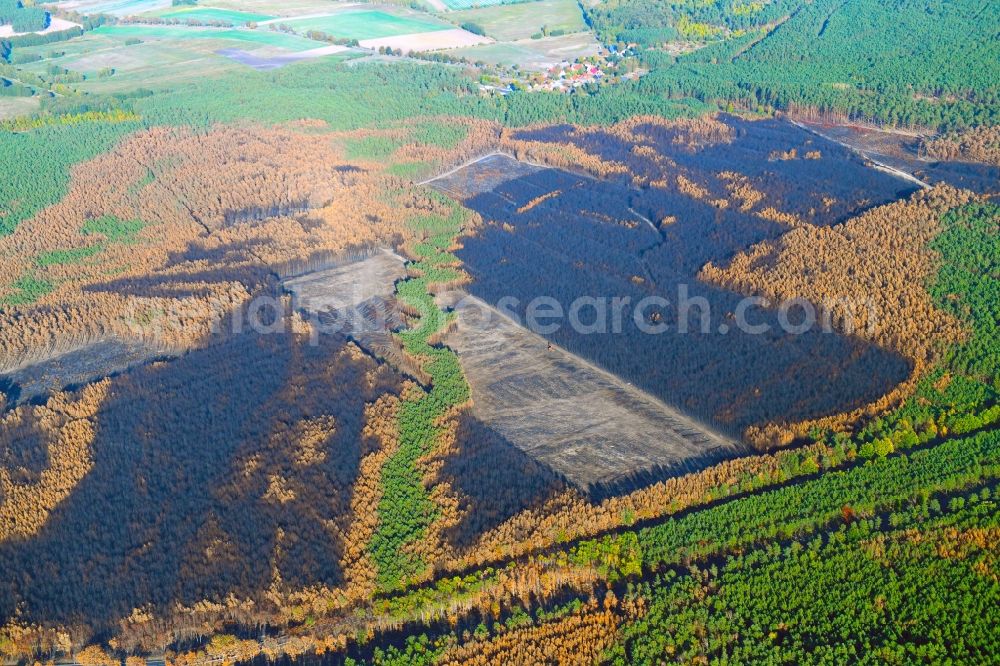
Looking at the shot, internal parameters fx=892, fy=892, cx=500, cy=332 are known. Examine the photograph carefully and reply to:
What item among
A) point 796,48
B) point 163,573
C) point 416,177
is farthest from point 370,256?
point 796,48

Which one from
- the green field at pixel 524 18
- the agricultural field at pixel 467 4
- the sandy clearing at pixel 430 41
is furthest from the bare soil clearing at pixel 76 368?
the agricultural field at pixel 467 4

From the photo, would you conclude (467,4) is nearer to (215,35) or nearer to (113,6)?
(215,35)

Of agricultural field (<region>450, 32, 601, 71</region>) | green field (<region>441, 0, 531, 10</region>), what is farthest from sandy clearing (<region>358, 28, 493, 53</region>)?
green field (<region>441, 0, 531, 10</region>)

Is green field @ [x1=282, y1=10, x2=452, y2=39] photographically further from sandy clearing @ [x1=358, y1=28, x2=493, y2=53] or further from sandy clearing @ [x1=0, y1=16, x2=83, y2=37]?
sandy clearing @ [x1=0, y1=16, x2=83, y2=37]

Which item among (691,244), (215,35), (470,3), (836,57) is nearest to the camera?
(691,244)

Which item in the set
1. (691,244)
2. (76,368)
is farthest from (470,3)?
(76,368)

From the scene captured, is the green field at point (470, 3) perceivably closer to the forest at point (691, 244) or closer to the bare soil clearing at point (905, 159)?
the forest at point (691, 244)
